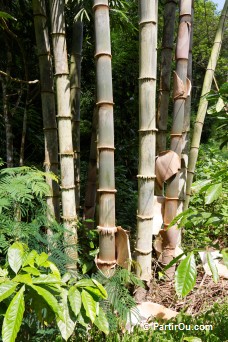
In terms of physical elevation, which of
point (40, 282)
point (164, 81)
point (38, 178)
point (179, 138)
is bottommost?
point (40, 282)

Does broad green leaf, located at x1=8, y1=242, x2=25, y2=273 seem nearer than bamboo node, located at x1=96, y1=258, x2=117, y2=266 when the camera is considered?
Yes

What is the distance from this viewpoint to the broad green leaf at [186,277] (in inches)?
32.9

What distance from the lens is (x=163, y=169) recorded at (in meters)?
2.23

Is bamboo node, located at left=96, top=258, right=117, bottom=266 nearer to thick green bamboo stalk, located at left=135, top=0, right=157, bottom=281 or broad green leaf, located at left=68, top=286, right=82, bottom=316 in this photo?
thick green bamboo stalk, located at left=135, top=0, right=157, bottom=281

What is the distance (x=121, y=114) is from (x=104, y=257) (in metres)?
3.80

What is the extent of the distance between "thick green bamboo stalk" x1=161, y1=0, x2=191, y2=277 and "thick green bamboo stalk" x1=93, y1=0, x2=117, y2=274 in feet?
1.68

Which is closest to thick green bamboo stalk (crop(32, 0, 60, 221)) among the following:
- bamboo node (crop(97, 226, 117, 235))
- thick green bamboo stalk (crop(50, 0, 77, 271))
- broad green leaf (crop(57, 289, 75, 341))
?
thick green bamboo stalk (crop(50, 0, 77, 271))

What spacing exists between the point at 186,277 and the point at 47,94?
5.57 ft

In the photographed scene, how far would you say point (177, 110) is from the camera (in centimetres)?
229

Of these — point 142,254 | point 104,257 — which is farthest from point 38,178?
point 142,254

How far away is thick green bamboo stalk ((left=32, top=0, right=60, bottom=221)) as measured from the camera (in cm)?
213

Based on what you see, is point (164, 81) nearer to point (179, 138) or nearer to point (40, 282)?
point (179, 138)

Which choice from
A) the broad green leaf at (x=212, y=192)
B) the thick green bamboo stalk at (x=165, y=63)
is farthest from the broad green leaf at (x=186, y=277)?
the thick green bamboo stalk at (x=165, y=63)

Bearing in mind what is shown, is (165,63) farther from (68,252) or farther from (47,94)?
(68,252)
